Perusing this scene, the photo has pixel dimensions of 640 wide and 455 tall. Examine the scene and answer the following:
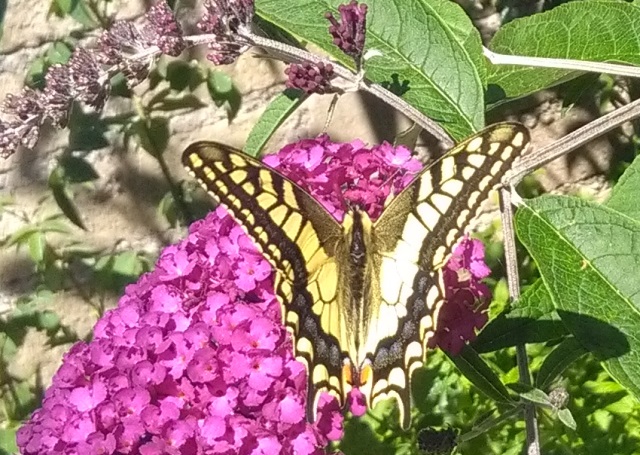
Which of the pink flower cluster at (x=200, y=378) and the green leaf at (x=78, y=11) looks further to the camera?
the green leaf at (x=78, y=11)

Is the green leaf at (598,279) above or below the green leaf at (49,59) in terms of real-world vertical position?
above

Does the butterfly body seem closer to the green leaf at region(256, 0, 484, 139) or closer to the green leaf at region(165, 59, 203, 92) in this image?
the green leaf at region(256, 0, 484, 139)

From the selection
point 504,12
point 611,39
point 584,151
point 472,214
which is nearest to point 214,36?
point 472,214

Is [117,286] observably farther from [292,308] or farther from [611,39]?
[611,39]

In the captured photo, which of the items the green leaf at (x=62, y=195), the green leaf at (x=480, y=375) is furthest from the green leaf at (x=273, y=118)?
the green leaf at (x=62, y=195)

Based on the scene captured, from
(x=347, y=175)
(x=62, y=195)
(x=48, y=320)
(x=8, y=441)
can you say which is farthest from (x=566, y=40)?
(x=8, y=441)

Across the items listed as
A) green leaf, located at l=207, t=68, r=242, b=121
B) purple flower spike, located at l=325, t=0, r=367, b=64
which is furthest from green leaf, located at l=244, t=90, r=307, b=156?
green leaf, located at l=207, t=68, r=242, b=121

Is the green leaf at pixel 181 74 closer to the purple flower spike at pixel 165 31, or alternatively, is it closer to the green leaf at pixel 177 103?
the green leaf at pixel 177 103
